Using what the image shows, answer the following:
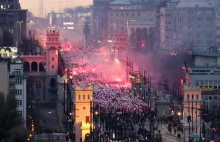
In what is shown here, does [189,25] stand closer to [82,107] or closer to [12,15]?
[12,15]

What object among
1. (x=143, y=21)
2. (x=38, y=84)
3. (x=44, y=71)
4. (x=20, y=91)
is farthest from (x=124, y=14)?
(x=20, y=91)

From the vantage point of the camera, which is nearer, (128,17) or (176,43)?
(176,43)

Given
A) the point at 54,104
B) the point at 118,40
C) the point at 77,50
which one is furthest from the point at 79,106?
the point at 77,50

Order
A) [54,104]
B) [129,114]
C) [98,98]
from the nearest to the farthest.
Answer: [129,114], [98,98], [54,104]

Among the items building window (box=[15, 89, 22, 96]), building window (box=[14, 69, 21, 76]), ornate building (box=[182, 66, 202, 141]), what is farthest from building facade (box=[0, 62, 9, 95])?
ornate building (box=[182, 66, 202, 141])

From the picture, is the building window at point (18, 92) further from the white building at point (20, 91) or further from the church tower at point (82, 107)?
the church tower at point (82, 107)

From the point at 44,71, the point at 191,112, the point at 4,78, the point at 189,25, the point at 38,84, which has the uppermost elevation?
the point at 189,25

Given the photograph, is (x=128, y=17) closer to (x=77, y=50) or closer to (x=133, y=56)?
(x=77, y=50)

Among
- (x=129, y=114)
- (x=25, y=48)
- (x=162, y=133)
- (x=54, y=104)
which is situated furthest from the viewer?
(x=25, y=48)

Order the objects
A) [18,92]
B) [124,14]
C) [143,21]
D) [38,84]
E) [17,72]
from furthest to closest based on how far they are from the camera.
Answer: [124,14] → [143,21] → [38,84] → [17,72] → [18,92]
